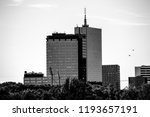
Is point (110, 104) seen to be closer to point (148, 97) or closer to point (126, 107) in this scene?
point (126, 107)

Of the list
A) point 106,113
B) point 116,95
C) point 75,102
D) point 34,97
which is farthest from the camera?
point 116,95

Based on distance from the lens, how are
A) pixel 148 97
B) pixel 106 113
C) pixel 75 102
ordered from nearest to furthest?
pixel 106 113 < pixel 75 102 < pixel 148 97

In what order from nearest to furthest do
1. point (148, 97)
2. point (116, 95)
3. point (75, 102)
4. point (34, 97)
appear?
point (75, 102), point (34, 97), point (148, 97), point (116, 95)

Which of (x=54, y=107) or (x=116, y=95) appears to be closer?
(x=54, y=107)

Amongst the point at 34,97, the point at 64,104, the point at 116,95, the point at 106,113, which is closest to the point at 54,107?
the point at 64,104

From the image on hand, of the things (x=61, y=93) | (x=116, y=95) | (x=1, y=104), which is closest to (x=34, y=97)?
(x=61, y=93)

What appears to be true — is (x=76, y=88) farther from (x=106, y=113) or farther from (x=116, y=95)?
(x=106, y=113)

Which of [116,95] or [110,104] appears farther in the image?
[116,95]

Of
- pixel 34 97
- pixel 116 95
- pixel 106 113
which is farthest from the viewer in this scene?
pixel 116 95
